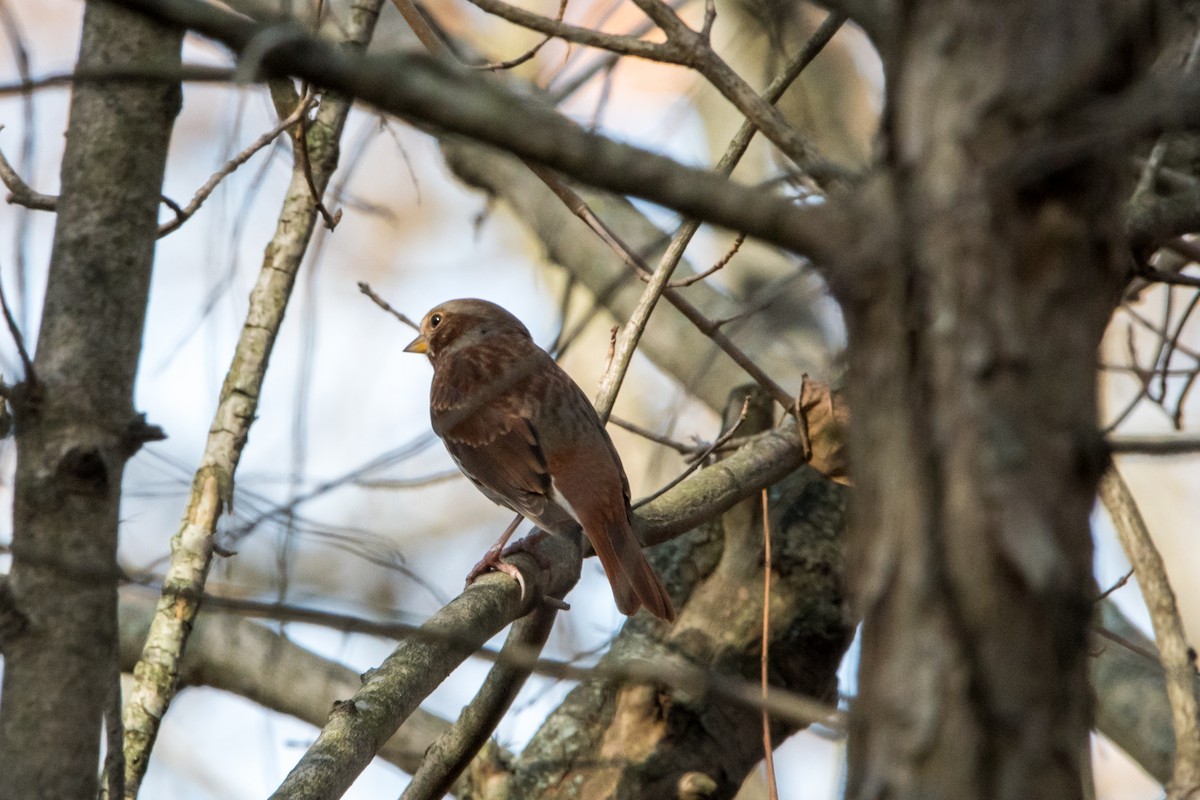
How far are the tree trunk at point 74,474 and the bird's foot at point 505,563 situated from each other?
176 cm

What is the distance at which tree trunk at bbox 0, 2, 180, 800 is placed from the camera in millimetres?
1847

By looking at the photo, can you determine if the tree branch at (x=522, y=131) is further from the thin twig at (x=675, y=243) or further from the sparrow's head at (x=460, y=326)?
the sparrow's head at (x=460, y=326)

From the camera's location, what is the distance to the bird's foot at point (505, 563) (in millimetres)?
3637

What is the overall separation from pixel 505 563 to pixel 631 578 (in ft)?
2.12

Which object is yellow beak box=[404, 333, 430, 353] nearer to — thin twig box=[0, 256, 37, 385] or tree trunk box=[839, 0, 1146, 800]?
thin twig box=[0, 256, 37, 385]

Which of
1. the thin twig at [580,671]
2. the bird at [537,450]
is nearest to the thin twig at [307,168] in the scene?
the bird at [537,450]

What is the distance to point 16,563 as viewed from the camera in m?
1.88

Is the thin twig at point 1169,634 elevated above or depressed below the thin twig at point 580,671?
above

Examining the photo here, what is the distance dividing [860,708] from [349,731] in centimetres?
178

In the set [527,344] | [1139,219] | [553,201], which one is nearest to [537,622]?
[1139,219]

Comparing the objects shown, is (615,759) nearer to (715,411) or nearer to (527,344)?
(715,411)

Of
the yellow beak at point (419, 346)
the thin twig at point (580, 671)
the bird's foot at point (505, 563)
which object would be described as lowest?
the thin twig at point (580, 671)

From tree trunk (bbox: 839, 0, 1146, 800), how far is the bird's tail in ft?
9.05

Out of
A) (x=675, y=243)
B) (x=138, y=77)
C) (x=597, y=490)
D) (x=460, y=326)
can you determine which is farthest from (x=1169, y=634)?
(x=460, y=326)
